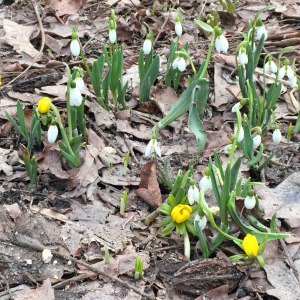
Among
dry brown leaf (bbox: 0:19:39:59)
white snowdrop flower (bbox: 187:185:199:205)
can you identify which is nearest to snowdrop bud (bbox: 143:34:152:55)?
dry brown leaf (bbox: 0:19:39:59)

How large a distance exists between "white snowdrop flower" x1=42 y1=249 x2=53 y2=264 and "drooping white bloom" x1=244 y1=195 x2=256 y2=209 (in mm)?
803

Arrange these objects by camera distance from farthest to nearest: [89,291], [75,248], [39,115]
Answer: [39,115] → [75,248] → [89,291]

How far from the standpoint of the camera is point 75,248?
95.7 inches

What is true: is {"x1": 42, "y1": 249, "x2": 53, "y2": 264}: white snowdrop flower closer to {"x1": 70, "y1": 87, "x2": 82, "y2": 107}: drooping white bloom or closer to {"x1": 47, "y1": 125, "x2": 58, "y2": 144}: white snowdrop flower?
{"x1": 47, "y1": 125, "x2": 58, "y2": 144}: white snowdrop flower

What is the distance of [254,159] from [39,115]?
1.04 meters

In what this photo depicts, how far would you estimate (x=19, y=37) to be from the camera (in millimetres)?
3898

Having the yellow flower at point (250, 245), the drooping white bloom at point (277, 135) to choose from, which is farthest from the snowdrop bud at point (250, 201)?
the drooping white bloom at point (277, 135)

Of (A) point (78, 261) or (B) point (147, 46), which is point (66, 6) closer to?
(B) point (147, 46)

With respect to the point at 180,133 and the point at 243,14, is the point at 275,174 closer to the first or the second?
the point at 180,133

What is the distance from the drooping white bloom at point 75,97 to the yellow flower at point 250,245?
976 mm

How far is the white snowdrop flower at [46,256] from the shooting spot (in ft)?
7.82

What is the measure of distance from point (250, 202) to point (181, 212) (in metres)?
0.28

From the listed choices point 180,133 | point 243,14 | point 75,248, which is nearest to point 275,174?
point 180,133

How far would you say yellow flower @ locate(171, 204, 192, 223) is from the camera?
2.41 metres
